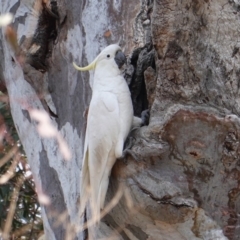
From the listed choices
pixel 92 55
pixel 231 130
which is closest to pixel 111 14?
pixel 92 55

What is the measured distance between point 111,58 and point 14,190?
46.6 inches

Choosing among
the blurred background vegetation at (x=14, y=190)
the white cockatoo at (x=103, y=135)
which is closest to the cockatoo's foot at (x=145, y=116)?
the white cockatoo at (x=103, y=135)

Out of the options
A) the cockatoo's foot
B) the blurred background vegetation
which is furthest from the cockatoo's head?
the blurred background vegetation

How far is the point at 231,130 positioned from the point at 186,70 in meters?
0.13

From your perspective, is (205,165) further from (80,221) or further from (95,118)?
(80,221)

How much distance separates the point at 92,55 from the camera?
3.88ft

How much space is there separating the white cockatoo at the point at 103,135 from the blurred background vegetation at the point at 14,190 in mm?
1025

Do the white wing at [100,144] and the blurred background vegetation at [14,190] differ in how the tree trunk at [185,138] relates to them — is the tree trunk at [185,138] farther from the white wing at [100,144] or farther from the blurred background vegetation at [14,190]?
the blurred background vegetation at [14,190]

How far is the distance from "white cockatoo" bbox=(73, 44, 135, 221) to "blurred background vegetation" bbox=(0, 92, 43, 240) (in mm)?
1025

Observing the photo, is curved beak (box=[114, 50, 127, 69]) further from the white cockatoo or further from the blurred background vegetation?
the blurred background vegetation

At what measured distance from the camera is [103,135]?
99cm

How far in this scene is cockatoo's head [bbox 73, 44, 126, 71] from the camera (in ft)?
3.51

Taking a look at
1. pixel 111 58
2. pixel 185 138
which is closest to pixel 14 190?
pixel 111 58

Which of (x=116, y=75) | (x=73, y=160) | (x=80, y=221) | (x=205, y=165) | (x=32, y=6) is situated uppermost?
(x=32, y=6)
